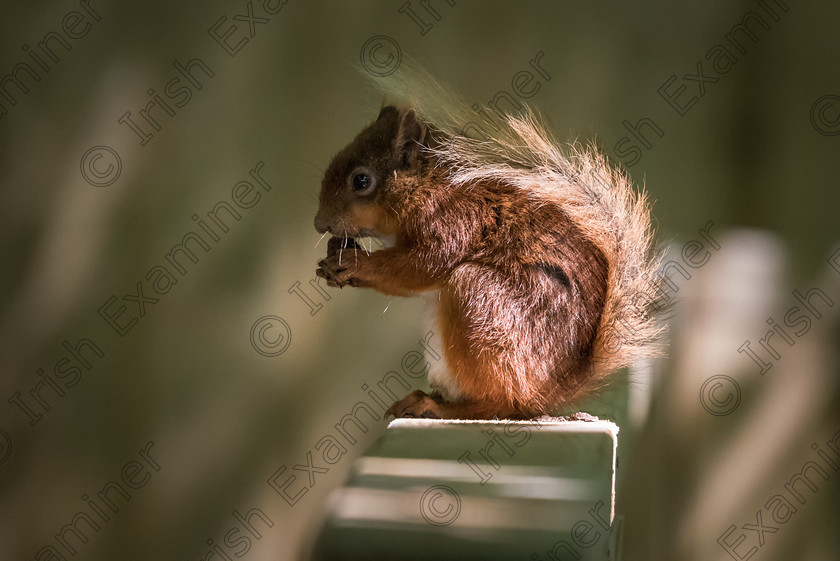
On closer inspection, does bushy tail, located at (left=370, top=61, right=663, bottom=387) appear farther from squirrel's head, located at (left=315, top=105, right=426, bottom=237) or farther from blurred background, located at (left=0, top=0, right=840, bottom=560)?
blurred background, located at (left=0, top=0, right=840, bottom=560)

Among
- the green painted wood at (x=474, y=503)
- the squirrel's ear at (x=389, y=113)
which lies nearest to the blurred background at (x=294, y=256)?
the squirrel's ear at (x=389, y=113)

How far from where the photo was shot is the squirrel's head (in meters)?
1.24

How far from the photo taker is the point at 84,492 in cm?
180

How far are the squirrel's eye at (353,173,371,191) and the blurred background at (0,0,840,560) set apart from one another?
0.40 m

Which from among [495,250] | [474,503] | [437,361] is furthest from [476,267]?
[474,503]

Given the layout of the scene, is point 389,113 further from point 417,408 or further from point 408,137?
point 417,408

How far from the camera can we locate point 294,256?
1813 millimetres

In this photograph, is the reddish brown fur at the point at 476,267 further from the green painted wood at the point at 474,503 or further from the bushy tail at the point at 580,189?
the green painted wood at the point at 474,503

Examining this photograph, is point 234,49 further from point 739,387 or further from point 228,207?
point 739,387

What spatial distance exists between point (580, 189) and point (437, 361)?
408mm

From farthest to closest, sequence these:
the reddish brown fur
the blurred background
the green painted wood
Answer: the blurred background, the reddish brown fur, the green painted wood

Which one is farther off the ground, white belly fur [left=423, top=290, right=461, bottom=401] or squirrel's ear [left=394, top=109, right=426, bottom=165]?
squirrel's ear [left=394, top=109, right=426, bottom=165]

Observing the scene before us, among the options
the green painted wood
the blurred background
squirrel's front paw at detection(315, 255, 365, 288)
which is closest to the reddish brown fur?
squirrel's front paw at detection(315, 255, 365, 288)

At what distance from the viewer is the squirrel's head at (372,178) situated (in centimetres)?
124
